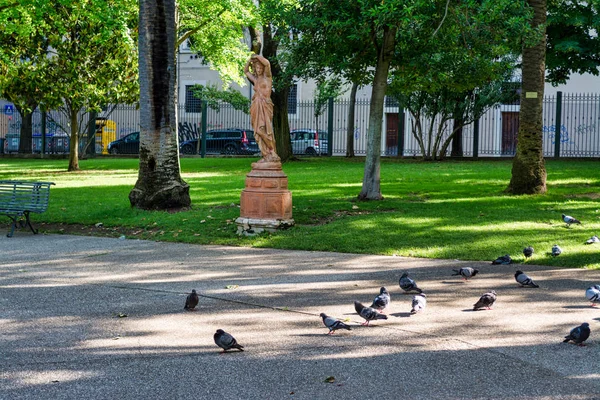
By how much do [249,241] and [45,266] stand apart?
10.2ft

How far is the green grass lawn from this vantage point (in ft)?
36.9

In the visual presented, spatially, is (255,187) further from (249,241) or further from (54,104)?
(54,104)

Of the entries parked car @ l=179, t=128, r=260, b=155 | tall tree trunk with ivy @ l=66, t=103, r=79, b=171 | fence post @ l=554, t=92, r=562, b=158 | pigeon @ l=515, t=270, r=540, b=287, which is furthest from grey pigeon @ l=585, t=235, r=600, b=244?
parked car @ l=179, t=128, r=260, b=155

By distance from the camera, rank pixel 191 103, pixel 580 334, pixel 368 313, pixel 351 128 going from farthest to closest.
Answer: pixel 191 103 < pixel 351 128 < pixel 368 313 < pixel 580 334

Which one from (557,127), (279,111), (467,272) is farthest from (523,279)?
(557,127)

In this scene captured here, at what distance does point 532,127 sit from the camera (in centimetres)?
1650

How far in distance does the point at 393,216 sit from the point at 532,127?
4659 millimetres

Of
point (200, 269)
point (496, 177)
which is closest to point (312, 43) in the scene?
point (200, 269)

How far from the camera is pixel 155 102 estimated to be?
48.4ft

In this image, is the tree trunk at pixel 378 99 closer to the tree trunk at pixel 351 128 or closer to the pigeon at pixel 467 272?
the pigeon at pixel 467 272

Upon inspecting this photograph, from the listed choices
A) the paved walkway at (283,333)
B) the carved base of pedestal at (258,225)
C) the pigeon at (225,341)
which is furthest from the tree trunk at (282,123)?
the pigeon at (225,341)

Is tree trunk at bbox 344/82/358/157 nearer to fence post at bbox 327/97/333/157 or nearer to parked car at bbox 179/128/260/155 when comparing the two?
fence post at bbox 327/97/333/157

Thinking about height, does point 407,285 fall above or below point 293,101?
below

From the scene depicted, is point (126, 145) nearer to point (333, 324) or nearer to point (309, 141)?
point (309, 141)
